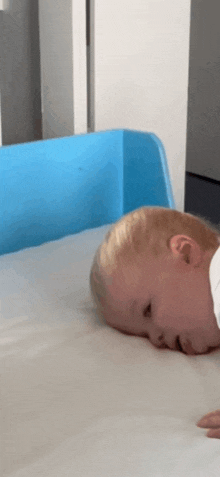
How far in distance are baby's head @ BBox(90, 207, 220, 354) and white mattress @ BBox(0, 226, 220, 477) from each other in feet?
0.08

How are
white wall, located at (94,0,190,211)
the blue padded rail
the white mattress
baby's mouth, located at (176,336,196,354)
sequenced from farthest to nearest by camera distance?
white wall, located at (94,0,190,211) → the blue padded rail → baby's mouth, located at (176,336,196,354) → the white mattress

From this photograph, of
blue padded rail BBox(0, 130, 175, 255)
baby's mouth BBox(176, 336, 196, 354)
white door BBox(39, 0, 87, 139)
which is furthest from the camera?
white door BBox(39, 0, 87, 139)

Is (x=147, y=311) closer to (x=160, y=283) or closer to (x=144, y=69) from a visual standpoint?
(x=160, y=283)

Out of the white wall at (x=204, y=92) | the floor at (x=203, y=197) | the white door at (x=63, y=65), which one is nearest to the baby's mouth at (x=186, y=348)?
the white door at (x=63, y=65)

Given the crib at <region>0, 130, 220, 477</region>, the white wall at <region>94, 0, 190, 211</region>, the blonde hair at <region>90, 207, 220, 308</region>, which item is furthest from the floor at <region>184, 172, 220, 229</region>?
the blonde hair at <region>90, 207, 220, 308</region>

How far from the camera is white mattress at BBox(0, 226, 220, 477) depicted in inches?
20.5

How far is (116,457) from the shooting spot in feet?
1.72

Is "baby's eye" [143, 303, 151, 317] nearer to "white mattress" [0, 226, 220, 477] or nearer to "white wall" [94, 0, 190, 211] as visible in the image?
"white mattress" [0, 226, 220, 477]

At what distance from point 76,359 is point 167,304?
14 cm

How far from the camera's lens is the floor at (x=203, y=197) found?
8.15ft

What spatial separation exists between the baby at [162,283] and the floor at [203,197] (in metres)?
1.54

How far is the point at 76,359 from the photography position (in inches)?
28.1

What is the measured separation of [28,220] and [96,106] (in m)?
0.37

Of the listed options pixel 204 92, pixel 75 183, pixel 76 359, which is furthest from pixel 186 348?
pixel 204 92
